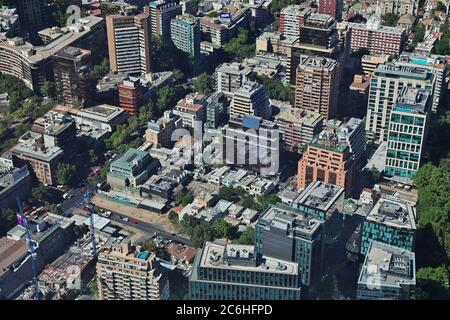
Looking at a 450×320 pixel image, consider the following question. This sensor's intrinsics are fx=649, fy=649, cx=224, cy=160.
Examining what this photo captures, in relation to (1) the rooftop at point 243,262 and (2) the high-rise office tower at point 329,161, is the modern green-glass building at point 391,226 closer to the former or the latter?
(2) the high-rise office tower at point 329,161

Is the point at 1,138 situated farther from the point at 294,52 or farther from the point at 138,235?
the point at 294,52

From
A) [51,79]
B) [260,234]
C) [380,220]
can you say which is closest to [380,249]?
[380,220]

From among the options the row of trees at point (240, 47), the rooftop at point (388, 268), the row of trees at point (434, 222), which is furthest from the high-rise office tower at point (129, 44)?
the rooftop at point (388, 268)

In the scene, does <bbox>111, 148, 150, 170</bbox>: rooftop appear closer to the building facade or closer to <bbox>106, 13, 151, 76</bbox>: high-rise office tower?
<bbox>106, 13, 151, 76</bbox>: high-rise office tower

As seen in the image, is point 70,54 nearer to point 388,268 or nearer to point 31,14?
point 31,14

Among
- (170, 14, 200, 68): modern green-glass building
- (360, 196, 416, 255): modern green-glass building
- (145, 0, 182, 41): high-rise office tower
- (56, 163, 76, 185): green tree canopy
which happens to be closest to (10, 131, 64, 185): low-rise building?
(56, 163, 76, 185): green tree canopy
